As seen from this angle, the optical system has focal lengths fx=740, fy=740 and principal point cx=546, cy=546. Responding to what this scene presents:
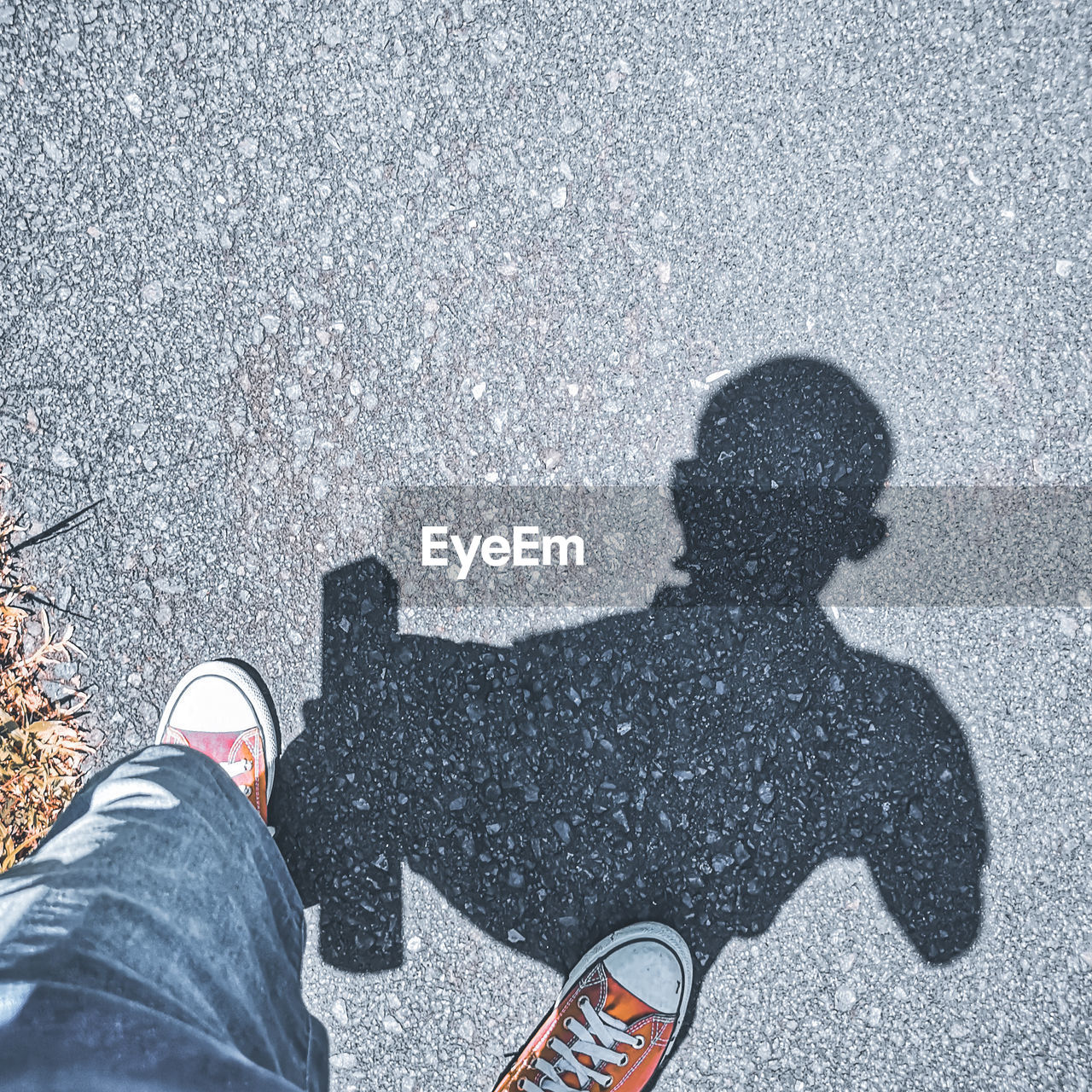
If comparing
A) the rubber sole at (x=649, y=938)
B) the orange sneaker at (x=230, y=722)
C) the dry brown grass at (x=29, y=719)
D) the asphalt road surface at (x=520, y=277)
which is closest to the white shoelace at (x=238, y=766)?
the orange sneaker at (x=230, y=722)

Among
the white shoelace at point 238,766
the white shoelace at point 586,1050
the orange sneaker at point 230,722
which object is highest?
the orange sneaker at point 230,722

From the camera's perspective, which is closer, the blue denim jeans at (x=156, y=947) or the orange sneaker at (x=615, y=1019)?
the blue denim jeans at (x=156, y=947)

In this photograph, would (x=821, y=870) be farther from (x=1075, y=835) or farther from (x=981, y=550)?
(x=981, y=550)

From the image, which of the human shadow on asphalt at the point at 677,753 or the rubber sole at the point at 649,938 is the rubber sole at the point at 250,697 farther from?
the rubber sole at the point at 649,938

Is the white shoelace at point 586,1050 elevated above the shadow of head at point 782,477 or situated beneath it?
situated beneath

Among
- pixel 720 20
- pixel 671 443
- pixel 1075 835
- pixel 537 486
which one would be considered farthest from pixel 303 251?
pixel 1075 835

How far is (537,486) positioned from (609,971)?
1350mm

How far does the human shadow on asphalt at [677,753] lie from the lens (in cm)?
204

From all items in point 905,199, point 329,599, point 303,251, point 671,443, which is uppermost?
point 905,199

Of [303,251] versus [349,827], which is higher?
[303,251]

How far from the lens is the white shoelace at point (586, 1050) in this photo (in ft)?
6.68

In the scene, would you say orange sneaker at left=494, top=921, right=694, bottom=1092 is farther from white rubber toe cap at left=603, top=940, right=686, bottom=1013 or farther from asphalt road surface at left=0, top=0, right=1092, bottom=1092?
asphalt road surface at left=0, top=0, right=1092, bottom=1092

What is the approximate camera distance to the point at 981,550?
6.80 ft

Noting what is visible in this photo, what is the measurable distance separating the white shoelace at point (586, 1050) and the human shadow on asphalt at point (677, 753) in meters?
0.19
